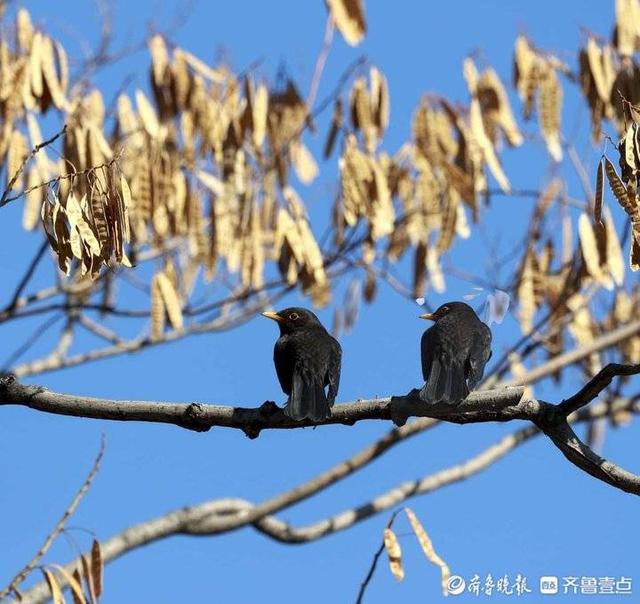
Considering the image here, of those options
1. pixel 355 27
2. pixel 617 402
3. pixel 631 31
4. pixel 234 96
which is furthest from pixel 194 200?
pixel 617 402

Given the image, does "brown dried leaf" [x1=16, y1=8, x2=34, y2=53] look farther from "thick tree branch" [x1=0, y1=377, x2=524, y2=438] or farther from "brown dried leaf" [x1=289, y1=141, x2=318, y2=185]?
"thick tree branch" [x1=0, y1=377, x2=524, y2=438]

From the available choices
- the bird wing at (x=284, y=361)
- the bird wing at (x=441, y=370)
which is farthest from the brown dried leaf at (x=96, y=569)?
the bird wing at (x=441, y=370)

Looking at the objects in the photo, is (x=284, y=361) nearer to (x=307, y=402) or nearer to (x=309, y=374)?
(x=309, y=374)

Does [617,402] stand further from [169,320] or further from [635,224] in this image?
[635,224]

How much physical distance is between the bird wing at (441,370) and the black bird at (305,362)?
0.36 m

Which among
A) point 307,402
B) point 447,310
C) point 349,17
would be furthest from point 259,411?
point 349,17

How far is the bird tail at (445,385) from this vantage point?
418 cm

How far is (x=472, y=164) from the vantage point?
27.5 ft

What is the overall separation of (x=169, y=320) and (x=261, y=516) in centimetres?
258

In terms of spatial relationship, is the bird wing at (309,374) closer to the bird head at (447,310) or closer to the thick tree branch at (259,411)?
the thick tree branch at (259,411)

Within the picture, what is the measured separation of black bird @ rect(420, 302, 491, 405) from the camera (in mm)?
4262

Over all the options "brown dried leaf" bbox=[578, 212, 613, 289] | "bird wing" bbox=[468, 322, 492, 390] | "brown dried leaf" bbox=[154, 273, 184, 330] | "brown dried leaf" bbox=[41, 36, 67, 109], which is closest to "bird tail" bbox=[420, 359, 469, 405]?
"bird wing" bbox=[468, 322, 492, 390]

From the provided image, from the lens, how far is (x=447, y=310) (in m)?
5.43

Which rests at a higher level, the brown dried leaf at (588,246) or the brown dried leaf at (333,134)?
the brown dried leaf at (333,134)
